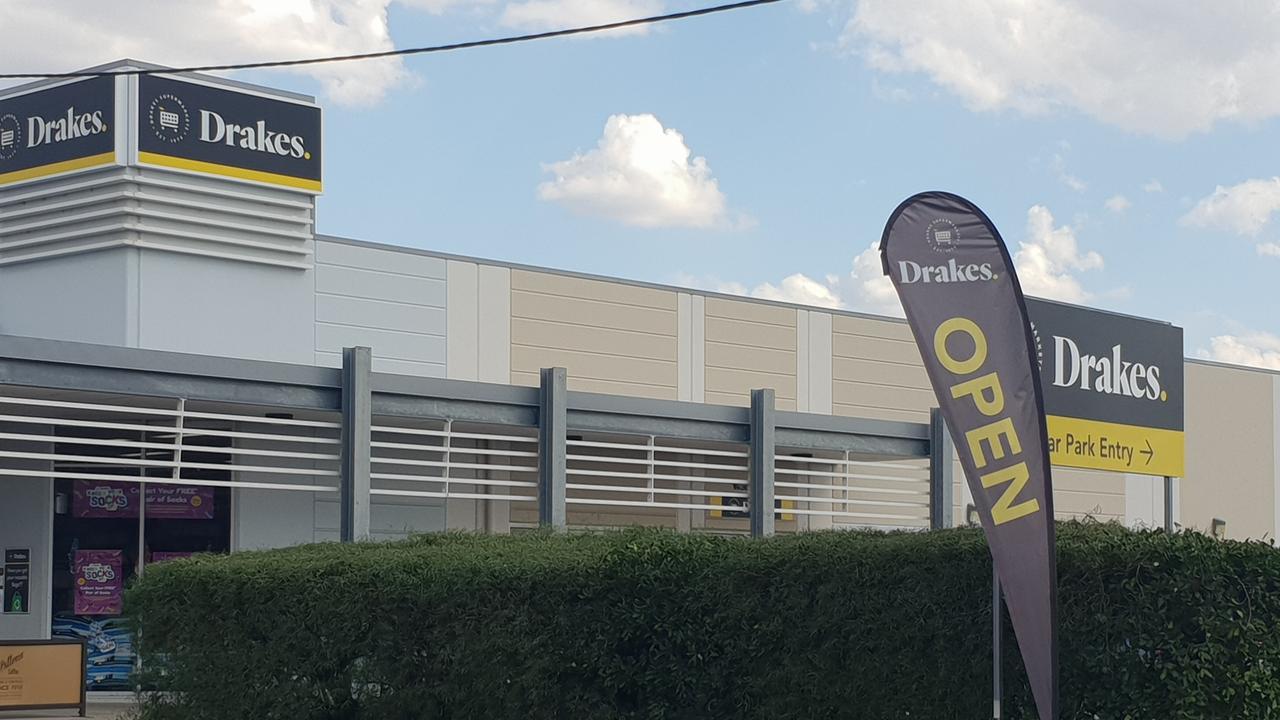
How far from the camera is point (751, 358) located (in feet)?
91.9

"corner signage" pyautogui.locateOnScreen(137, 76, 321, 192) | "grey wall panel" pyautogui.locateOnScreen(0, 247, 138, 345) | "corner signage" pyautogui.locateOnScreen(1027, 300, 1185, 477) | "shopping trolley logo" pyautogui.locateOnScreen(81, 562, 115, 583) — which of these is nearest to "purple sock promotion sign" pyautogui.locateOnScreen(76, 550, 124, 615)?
"shopping trolley logo" pyautogui.locateOnScreen(81, 562, 115, 583)

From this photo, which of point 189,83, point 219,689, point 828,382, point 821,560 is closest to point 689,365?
point 828,382

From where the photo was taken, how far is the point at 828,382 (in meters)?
29.0

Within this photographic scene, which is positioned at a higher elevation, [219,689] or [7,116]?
[7,116]

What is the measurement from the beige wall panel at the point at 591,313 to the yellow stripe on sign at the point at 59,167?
21.7ft

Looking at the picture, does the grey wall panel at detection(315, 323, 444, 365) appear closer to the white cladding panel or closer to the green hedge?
the white cladding panel

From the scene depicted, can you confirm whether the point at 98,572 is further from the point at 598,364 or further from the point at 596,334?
the point at 596,334

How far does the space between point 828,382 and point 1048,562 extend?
2098 centimetres

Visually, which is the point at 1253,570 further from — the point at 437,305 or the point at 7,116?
the point at 7,116

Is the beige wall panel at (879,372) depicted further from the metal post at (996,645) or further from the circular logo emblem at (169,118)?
the metal post at (996,645)

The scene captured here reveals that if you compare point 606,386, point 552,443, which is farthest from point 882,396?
point 552,443

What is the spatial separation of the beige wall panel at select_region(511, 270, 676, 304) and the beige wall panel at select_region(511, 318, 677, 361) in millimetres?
499

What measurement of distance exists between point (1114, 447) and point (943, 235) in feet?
51.7

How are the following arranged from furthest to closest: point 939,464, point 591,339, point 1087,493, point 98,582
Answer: point 1087,493 → point 939,464 → point 591,339 → point 98,582
